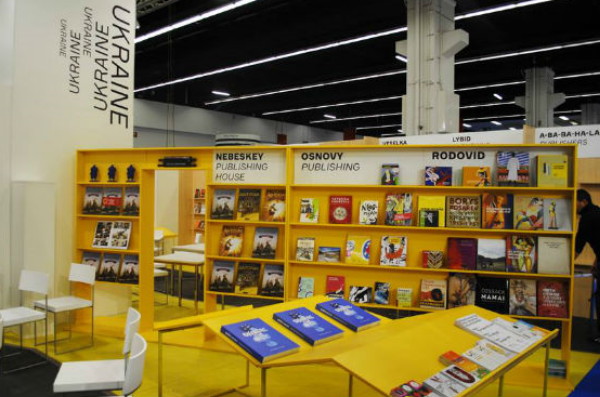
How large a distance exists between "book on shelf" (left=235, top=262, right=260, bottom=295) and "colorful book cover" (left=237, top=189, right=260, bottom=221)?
53 centimetres

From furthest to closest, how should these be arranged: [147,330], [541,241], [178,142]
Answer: [178,142] < [147,330] < [541,241]

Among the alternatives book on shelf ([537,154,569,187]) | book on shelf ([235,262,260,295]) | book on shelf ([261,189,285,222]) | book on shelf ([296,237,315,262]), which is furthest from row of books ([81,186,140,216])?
book on shelf ([537,154,569,187])

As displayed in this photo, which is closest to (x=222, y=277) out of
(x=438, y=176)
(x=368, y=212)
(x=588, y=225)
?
(x=368, y=212)

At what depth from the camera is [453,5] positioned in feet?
26.5

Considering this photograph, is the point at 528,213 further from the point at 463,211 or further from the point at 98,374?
the point at 98,374

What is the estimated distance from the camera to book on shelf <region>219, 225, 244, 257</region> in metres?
5.36

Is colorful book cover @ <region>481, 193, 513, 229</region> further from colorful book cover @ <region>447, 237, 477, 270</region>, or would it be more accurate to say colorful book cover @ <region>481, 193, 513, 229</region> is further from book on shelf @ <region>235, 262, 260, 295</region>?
book on shelf @ <region>235, 262, 260, 295</region>

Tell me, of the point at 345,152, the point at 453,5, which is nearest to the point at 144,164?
the point at 345,152

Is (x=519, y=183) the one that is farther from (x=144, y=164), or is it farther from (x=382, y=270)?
(x=144, y=164)

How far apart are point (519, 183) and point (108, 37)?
17.6 ft

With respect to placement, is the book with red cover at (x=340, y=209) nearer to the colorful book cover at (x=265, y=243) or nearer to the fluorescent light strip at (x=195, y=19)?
the colorful book cover at (x=265, y=243)

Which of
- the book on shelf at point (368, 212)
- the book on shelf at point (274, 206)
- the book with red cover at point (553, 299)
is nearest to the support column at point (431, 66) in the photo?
the book on shelf at point (368, 212)

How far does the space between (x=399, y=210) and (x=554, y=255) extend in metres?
1.48

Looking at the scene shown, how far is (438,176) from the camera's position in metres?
4.77
